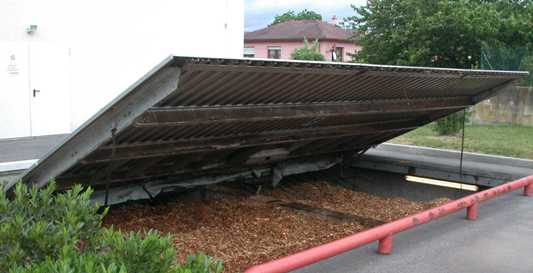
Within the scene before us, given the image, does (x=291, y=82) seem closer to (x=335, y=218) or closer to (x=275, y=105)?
(x=275, y=105)

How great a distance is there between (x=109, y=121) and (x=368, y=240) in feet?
9.09

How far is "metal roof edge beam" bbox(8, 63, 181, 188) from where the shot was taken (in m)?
5.05

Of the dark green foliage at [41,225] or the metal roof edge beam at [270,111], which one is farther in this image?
the metal roof edge beam at [270,111]

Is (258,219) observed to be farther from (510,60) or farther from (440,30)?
(440,30)

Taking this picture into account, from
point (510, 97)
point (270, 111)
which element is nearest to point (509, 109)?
point (510, 97)

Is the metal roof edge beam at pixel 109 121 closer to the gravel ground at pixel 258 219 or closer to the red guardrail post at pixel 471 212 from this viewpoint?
the gravel ground at pixel 258 219

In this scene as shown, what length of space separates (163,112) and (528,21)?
1981 centimetres

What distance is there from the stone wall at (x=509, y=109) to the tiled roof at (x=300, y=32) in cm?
3467

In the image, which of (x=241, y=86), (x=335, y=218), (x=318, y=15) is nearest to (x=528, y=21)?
(x=335, y=218)

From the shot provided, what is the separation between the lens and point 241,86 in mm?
5934

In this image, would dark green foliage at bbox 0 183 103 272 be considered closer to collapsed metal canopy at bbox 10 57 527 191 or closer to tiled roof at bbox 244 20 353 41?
collapsed metal canopy at bbox 10 57 527 191

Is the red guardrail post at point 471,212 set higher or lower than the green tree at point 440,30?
lower

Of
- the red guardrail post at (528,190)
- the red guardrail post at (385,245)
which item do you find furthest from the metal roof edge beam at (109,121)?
the red guardrail post at (528,190)

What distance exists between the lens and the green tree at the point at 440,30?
22.1 meters
